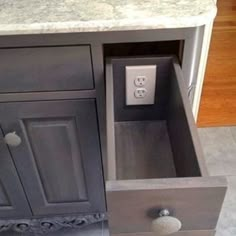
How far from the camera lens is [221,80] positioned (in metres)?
2.07

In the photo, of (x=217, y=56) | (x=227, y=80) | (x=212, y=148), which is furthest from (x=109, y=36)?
(x=217, y=56)

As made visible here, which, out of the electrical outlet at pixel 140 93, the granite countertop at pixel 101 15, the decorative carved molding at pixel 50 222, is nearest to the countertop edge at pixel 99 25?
the granite countertop at pixel 101 15

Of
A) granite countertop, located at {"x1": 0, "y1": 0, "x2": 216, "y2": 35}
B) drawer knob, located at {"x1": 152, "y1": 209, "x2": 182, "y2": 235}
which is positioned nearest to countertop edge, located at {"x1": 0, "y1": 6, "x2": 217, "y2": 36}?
granite countertop, located at {"x1": 0, "y1": 0, "x2": 216, "y2": 35}

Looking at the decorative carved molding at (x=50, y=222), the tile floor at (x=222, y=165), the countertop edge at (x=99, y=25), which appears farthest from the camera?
the tile floor at (x=222, y=165)

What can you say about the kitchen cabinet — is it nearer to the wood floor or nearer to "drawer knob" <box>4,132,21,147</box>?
"drawer knob" <box>4,132,21,147</box>

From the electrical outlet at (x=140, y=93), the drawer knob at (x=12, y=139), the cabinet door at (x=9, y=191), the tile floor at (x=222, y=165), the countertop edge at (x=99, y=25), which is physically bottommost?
the tile floor at (x=222, y=165)

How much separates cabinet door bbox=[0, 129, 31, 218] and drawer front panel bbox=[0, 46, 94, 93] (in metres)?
0.18

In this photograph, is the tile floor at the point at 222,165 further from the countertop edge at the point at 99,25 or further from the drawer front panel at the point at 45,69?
the countertop edge at the point at 99,25

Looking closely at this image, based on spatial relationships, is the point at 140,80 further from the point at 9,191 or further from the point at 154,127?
the point at 9,191

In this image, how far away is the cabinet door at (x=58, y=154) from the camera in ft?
2.77

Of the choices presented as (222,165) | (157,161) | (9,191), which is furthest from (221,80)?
(9,191)

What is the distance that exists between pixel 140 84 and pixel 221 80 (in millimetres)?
1364

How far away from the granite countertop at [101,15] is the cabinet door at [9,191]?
356mm

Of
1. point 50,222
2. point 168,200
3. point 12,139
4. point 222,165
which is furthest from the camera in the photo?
point 222,165
